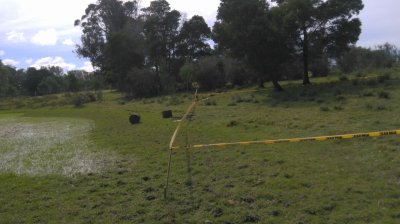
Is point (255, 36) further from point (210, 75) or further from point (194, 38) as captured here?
point (194, 38)

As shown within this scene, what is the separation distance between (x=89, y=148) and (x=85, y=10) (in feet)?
237

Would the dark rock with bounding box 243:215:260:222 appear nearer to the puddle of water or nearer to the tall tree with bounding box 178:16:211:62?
the puddle of water

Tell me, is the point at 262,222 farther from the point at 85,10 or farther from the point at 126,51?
the point at 85,10

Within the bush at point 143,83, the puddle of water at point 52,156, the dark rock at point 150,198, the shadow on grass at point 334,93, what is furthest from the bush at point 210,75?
the dark rock at point 150,198

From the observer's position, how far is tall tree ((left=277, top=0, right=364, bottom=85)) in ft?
134

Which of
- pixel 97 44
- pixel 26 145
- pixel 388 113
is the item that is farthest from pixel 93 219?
pixel 97 44

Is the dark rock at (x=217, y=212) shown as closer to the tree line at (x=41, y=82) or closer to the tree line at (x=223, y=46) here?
the tree line at (x=223, y=46)

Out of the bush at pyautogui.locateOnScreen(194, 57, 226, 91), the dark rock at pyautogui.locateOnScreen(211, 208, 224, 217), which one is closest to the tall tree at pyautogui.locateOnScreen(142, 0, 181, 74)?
the bush at pyautogui.locateOnScreen(194, 57, 226, 91)

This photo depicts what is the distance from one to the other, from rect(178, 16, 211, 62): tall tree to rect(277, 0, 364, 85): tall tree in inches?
1313

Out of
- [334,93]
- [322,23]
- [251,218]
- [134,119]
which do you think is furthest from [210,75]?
[251,218]

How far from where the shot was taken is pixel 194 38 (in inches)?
3002

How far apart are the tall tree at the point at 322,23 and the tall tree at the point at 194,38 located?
33.3m

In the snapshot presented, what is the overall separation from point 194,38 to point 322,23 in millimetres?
36447

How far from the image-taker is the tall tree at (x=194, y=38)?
75062mm
